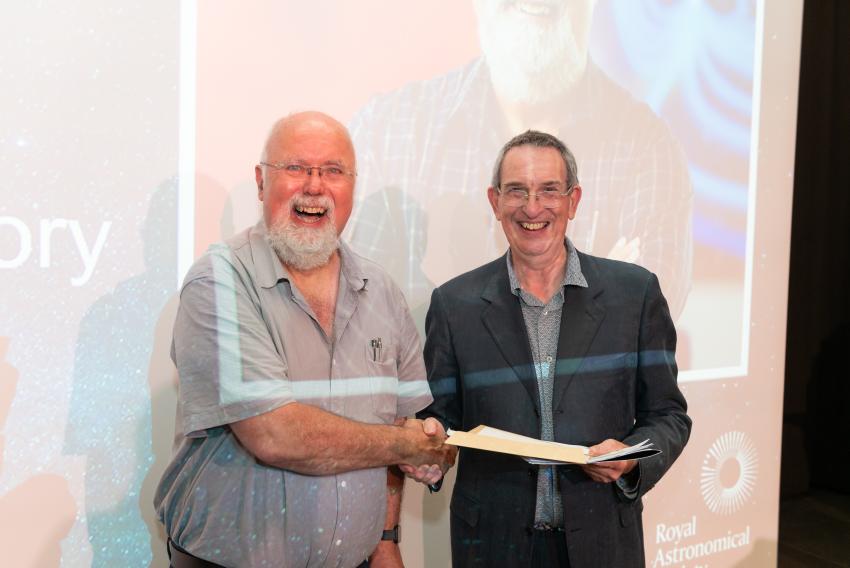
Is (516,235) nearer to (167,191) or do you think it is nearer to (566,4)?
(167,191)

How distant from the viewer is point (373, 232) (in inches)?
93.0

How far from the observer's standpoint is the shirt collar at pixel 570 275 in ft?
6.27

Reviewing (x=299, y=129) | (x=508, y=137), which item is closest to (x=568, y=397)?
(x=299, y=129)

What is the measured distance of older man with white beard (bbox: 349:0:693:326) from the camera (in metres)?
2.38

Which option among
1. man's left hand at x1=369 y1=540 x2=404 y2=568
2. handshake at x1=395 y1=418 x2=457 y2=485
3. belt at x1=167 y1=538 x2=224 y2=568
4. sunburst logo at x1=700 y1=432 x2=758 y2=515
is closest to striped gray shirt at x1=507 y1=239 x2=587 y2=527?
handshake at x1=395 y1=418 x2=457 y2=485

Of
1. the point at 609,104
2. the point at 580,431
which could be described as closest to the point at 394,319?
the point at 580,431

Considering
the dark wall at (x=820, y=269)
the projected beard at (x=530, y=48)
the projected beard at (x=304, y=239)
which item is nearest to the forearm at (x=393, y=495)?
the projected beard at (x=304, y=239)

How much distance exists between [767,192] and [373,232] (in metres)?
1.99

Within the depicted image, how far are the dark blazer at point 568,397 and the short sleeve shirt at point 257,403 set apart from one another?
1.14 ft

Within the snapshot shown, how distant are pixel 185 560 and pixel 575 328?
1.09 meters

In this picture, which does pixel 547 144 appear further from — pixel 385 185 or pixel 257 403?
pixel 257 403

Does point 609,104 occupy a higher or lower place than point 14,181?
higher

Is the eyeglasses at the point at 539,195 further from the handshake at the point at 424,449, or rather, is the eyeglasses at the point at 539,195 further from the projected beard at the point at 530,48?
the projected beard at the point at 530,48

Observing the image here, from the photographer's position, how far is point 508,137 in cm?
262
